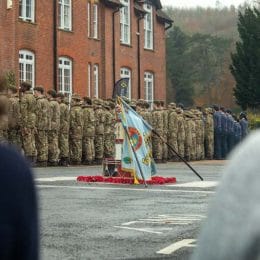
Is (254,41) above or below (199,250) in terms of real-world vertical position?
above

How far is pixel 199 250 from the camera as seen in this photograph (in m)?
1.74

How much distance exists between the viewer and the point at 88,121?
83.9 ft

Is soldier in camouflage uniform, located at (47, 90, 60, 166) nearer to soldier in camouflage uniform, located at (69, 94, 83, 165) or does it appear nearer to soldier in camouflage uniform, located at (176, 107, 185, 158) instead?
soldier in camouflage uniform, located at (69, 94, 83, 165)

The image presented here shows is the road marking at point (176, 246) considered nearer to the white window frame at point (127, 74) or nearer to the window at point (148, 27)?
the white window frame at point (127, 74)

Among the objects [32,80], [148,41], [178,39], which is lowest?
[32,80]

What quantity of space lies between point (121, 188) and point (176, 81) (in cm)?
6141

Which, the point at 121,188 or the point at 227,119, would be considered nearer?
the point at 121,188

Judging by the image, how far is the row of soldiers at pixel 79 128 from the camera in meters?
22.2

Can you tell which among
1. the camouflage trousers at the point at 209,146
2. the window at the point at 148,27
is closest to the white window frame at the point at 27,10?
the camouflage trousers at the point at 209,146

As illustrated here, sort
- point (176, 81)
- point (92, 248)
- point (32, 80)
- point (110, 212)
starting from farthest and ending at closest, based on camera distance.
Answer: point (176, 81)
point (32, 80)
point (110, 212)
point (92, 248)

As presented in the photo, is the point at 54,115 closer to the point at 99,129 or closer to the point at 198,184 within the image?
the point at 99,129

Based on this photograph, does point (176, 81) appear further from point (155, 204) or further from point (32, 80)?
point (155, 204)

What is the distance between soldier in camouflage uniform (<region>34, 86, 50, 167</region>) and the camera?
2264 cm

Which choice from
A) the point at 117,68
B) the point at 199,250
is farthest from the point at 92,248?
the point at 117,68
